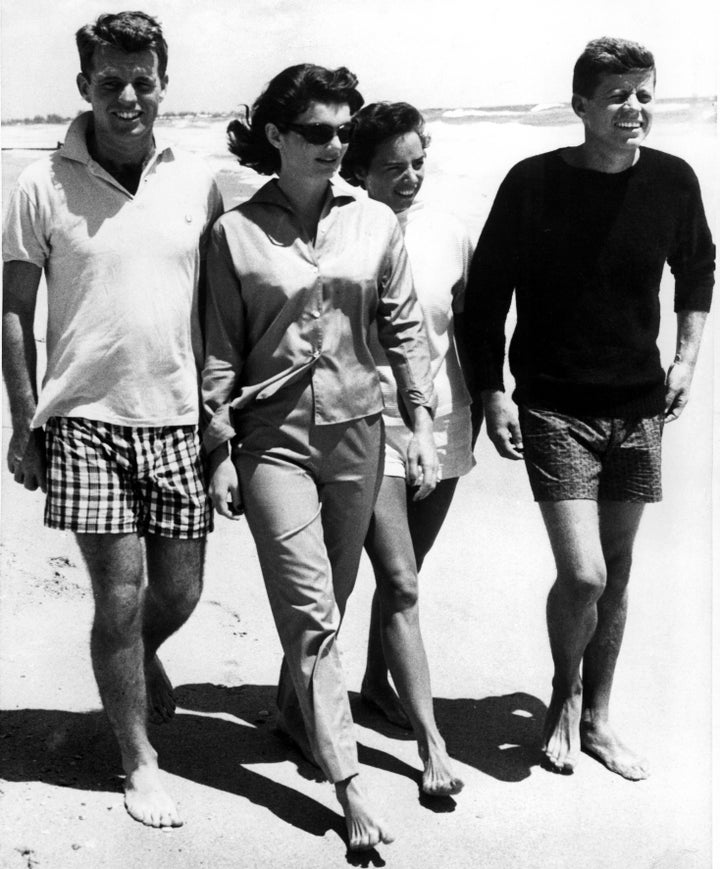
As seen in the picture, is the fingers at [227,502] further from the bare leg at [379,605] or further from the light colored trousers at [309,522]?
the bare leg at [379,605]

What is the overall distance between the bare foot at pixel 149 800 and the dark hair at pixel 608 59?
2197 mm

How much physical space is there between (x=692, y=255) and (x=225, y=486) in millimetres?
1496

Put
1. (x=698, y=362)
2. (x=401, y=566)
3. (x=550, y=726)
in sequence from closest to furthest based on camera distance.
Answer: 1. (x=401, y=566)
2. (x=550, y=726)
3. (x=698, y=362)

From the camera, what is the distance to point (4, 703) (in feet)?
12.6

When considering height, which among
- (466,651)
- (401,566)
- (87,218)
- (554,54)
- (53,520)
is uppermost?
(554,54)

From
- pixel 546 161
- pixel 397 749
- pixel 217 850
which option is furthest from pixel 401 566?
pixel 546 161

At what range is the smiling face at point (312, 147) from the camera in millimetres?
3145

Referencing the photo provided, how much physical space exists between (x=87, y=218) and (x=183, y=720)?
62.2 inches

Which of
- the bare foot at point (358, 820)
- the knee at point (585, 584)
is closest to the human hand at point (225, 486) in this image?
the bare foot at point (358, 820)

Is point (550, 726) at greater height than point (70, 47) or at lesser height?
lesser

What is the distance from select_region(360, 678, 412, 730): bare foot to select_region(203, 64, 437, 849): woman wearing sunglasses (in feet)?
2.10

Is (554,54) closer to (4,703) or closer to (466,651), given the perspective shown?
(466,651)

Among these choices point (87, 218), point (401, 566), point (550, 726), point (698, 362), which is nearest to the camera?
point (87, 218)

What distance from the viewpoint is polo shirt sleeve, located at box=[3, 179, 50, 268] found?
10.3 feet
